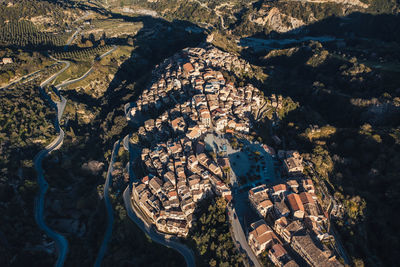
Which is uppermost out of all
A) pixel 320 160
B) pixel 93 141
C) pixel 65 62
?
pixel 65 62

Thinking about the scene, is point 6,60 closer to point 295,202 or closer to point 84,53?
point 84,53

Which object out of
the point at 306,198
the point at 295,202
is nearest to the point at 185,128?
the point at 295,202

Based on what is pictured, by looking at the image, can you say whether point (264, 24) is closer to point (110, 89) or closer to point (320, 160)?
point (110, 89)

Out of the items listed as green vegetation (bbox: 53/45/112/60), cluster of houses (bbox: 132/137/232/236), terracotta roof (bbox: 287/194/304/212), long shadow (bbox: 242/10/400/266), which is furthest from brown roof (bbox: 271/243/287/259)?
green vegetation (bbox: 53/45/112/60)

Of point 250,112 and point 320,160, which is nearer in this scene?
point 320,160

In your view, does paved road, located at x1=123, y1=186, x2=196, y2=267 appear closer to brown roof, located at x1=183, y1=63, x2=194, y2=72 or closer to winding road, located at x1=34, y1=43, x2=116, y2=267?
winding road, located at x1=34, y1=43, x2=116, y2=267

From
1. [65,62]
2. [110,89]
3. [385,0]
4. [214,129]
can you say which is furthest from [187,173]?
[385,0]
